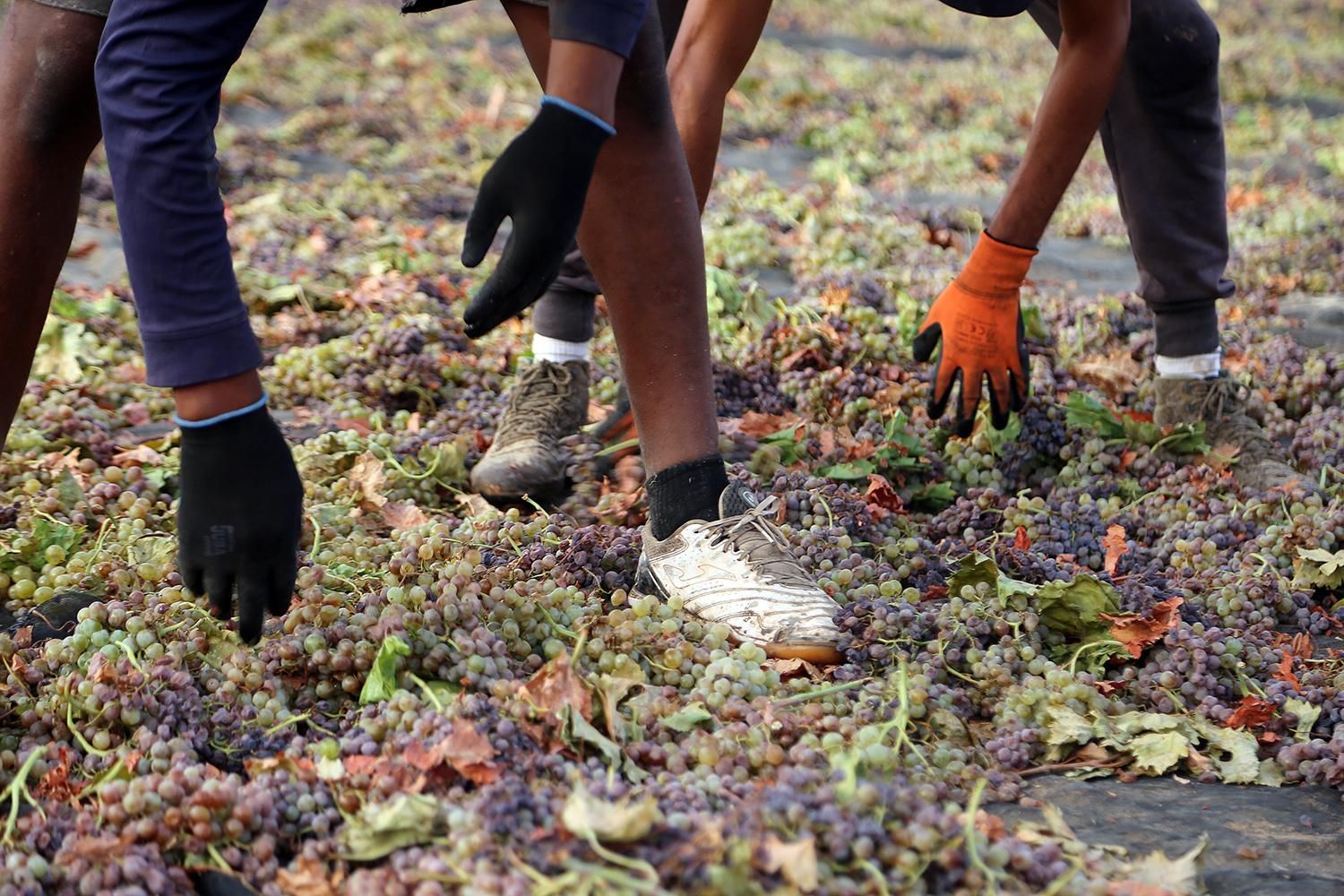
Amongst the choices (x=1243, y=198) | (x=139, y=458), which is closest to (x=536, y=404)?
(x=139, y=458)

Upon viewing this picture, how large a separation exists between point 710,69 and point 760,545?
125 centimetres

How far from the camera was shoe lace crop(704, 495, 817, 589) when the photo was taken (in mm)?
2102

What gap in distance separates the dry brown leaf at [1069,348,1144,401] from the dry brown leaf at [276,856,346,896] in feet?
8.64

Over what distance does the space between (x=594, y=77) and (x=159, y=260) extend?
62cm

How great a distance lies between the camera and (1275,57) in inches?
418

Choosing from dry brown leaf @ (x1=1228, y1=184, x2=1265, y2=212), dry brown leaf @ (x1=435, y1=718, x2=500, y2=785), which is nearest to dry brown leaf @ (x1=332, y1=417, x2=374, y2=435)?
dry brown leaf @ (x1=435, y1=718, x2=500, y2=785)

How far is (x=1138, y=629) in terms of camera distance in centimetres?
210

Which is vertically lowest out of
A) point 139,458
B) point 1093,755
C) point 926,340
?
point 1093,755

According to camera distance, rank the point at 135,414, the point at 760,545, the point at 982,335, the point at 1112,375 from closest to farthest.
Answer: the point at 760,545
the point at 982,335
the point at 135,414
the point at 1112,375

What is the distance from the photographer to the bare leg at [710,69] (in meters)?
2.86

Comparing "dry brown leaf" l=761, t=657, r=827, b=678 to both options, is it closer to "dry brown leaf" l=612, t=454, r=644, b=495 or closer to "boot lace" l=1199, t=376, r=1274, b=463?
"dry brown leaf" l=612, t=454, r=644, b=495

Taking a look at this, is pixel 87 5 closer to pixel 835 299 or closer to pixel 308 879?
pixel 308 879

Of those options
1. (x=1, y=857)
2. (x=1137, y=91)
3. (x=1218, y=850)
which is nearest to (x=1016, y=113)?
(x=1137, y=91)

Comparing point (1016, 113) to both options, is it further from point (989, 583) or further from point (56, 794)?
point (56, 794)
